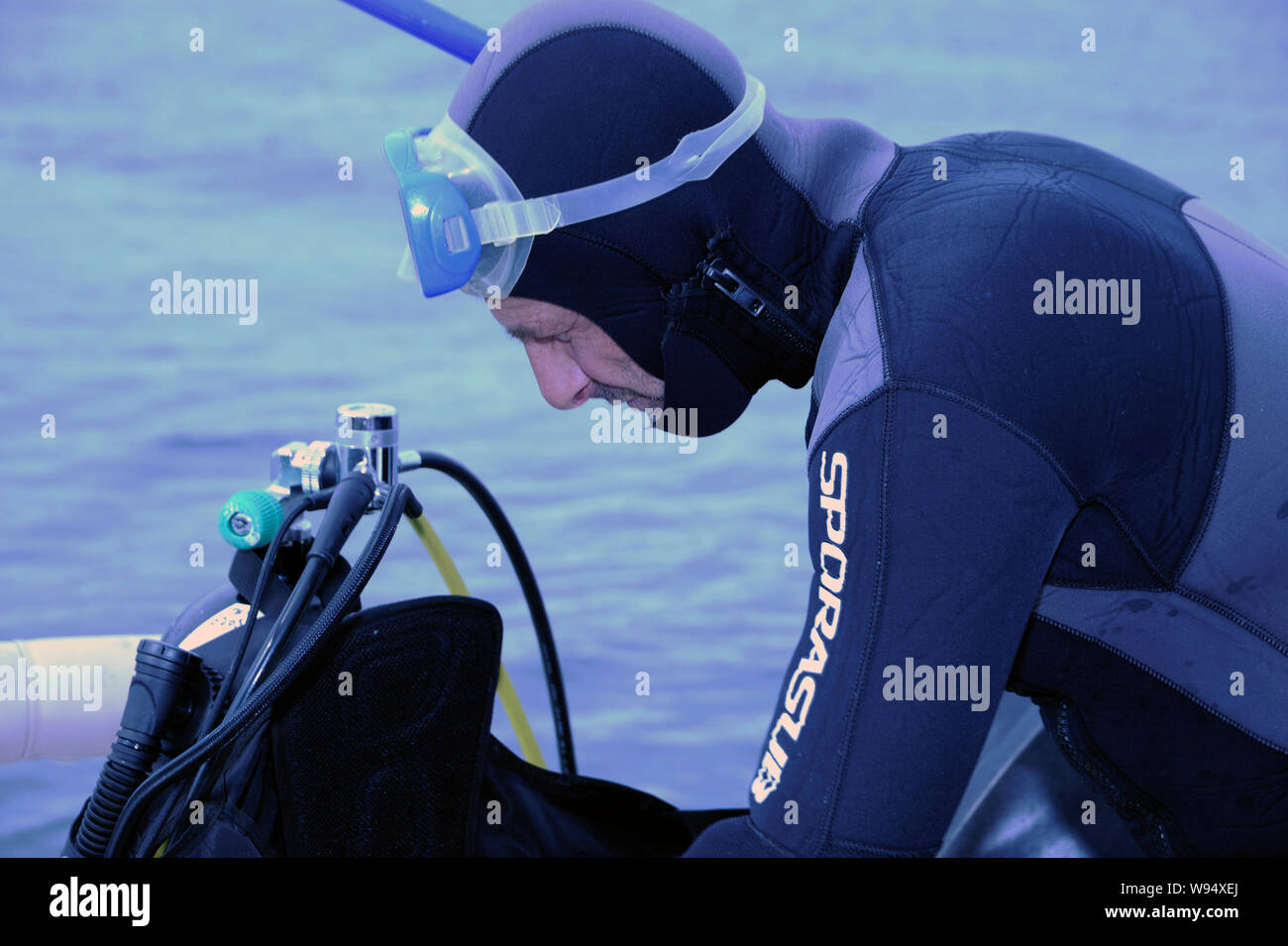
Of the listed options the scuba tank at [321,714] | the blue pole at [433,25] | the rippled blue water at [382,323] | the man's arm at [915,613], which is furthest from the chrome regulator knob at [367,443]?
the rippled blue water at [382,323]

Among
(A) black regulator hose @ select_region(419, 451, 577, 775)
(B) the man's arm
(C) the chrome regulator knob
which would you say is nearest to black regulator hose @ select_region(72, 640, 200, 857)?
(C) the chrome regulator knob

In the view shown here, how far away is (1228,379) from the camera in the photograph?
3.51 feet

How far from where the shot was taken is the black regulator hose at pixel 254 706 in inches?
42.9

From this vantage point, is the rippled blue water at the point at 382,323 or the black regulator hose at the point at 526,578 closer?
the black regulator hose at the point at 526,578

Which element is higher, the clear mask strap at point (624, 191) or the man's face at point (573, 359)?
the clear mask strap at point (624, 191)

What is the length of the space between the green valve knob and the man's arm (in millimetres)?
544

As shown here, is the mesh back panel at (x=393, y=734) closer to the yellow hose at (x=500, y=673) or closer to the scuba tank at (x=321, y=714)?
the scuba tank at (x=321, y=714)

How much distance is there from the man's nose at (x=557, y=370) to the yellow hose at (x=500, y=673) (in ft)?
0.73

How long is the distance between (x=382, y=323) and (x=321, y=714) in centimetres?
292

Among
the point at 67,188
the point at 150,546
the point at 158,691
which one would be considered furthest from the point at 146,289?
the point at 158,691

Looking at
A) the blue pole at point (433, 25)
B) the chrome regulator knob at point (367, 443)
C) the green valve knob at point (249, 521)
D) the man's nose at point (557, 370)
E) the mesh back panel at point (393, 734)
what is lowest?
the mesh back panel at point (393, 734)

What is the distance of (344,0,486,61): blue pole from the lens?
1496 millimetres

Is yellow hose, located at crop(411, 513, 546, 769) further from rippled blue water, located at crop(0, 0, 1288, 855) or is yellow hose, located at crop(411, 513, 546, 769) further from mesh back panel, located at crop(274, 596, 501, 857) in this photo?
rippled blue water, located at crop(0, 0, 1288, 855)

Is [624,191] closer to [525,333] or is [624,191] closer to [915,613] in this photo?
[525,333]
